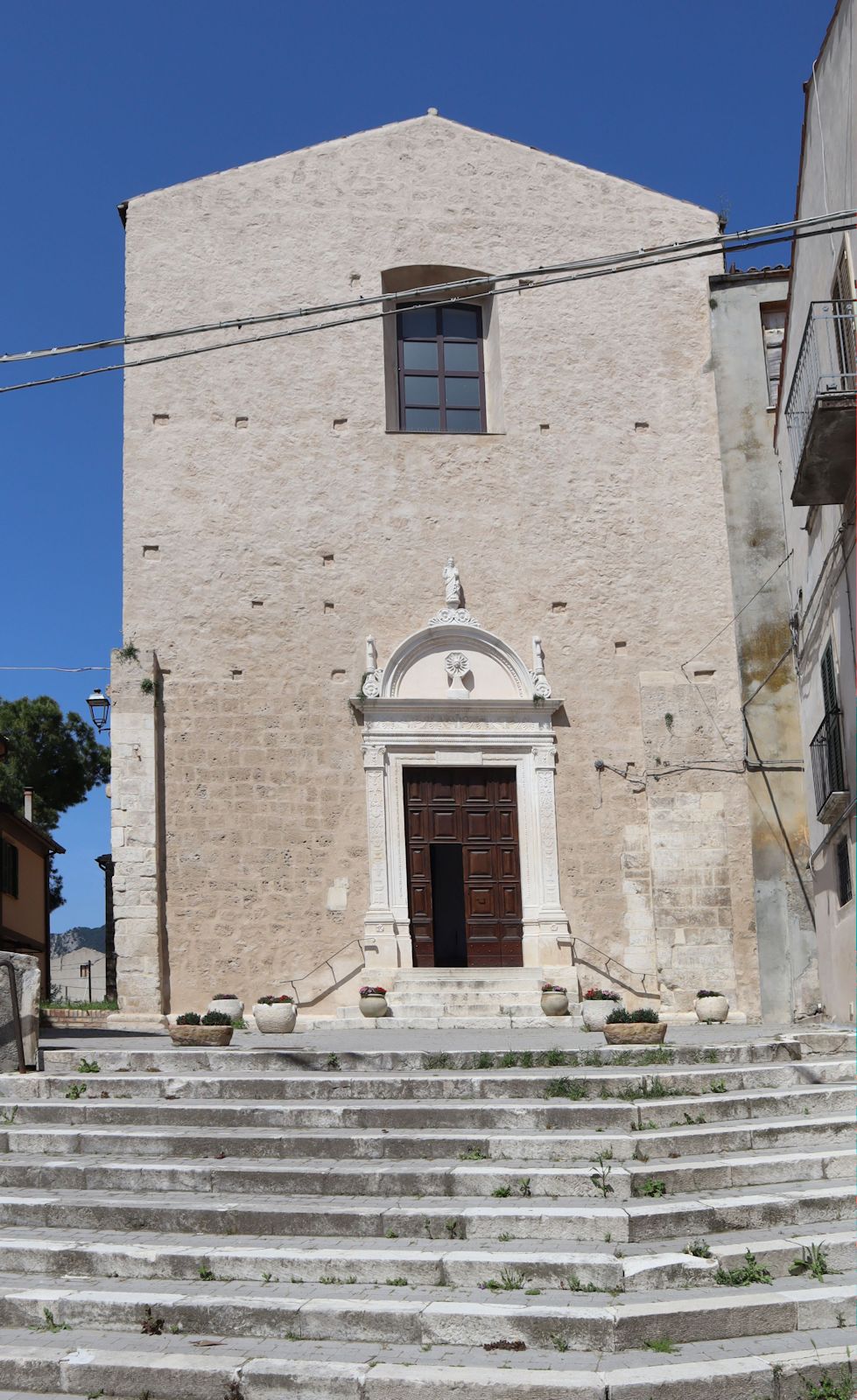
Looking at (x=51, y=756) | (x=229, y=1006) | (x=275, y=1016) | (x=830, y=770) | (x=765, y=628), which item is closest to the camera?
(x=830, y=770)

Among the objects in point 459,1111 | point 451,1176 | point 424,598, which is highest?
point 424,598

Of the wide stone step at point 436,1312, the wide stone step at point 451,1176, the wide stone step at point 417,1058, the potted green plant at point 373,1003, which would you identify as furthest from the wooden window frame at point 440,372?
the wide stone step at point 436,1312

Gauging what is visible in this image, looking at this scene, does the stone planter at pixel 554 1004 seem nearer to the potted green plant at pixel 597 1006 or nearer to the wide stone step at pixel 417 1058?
the potted green plant at pixel 597 1006

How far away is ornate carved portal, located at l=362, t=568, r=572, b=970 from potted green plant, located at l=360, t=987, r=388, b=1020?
1.44 m

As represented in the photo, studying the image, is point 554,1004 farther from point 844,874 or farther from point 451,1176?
point 451,1176

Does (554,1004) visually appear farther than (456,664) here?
No

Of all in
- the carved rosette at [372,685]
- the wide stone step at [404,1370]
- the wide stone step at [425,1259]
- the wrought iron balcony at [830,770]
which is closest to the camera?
the wide stone step at [404,1370]

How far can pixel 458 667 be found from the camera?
720 inches

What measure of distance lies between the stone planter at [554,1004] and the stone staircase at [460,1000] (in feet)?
0.36

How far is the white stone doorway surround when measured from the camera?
1761 centimetres

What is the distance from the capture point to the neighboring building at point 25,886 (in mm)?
27125

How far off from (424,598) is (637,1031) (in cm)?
876

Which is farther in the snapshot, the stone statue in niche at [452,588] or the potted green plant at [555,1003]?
the stone statue in niche at [452,588]

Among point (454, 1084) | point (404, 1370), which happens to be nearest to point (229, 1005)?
point (454, 1084)
